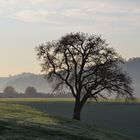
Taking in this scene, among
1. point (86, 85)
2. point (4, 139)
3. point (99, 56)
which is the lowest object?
point (4, 139)

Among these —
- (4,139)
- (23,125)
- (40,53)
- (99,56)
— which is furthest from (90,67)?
(4,139)

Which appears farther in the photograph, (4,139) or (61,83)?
(61,83)

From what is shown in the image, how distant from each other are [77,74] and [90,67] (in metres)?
1.94

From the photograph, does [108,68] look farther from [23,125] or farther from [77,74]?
[23,125]

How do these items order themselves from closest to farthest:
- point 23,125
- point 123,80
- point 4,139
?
point 4,139 < point 23,125 < point 123,80

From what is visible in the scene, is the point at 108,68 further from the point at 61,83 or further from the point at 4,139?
the point at 4,139

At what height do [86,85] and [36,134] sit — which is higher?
[86,85]

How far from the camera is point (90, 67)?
60.4 meters

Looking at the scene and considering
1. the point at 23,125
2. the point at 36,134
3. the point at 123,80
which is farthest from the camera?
the point at 123,80

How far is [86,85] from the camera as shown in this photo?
197 ft

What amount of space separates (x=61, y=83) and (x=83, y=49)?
531cm

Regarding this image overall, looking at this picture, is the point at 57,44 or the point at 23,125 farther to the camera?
the point at 57,44

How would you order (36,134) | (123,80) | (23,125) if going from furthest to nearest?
1. (123,80)
2. (23,125)
3. (36,134)

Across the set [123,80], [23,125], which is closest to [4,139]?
[23,125]
